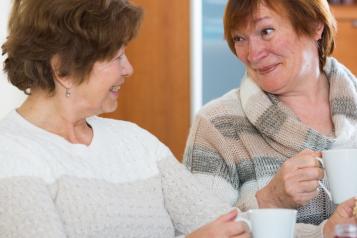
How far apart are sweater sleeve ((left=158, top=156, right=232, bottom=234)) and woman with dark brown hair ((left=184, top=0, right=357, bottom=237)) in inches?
9.0

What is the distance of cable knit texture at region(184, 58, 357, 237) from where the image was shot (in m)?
1.89

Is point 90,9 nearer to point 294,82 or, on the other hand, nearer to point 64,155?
point 64,155

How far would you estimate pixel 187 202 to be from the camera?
161 cm

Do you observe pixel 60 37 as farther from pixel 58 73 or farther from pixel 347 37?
pixel 347 37

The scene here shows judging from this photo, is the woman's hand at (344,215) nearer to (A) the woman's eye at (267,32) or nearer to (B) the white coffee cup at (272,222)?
(B) the white coffee cup at (272,222)

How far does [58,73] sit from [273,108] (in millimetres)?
701

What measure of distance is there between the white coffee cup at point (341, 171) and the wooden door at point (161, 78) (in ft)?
7.70

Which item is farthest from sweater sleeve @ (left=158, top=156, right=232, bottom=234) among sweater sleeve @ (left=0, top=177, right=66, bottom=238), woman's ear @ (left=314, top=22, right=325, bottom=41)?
woman's ear @ (left=314, top=22, right=325, bottom=41)

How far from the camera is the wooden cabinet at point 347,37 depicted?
3.72 metres

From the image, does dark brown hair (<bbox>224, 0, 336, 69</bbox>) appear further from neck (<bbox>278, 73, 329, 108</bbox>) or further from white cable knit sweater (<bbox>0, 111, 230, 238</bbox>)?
white cable knit sweater (<bbox>0, 111, 230, 238</bbox>)

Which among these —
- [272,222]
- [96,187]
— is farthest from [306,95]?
[272,222]

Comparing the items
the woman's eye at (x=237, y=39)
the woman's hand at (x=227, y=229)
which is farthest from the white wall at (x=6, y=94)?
the woman's hand at (x=227, y=229)

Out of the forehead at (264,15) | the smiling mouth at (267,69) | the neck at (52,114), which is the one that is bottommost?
the smiling mouth at (267,69)

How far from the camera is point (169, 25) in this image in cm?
379
